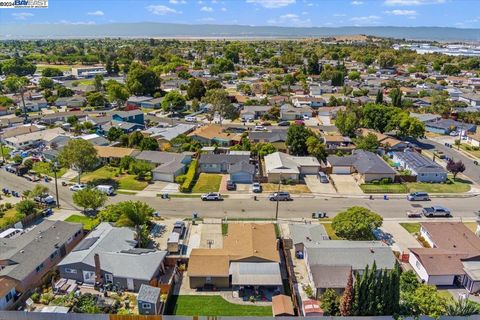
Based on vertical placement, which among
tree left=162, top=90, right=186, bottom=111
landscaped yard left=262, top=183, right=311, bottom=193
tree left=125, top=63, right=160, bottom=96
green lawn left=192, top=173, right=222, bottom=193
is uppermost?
tree left=125, top=63, right=160, bottom=96

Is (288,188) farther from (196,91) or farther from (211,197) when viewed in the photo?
(196,91)

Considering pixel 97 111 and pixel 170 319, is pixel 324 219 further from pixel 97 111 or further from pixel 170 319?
pixel 97 111

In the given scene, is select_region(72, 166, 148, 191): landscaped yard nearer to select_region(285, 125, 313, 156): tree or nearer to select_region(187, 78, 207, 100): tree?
select_region(285, 125, 313, 156): tree

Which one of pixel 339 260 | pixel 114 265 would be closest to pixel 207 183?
pixel 114 265

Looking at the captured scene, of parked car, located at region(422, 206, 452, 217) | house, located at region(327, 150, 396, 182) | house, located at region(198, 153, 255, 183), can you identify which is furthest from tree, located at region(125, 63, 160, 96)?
parked car, located at region(422, 206, 452, 217)

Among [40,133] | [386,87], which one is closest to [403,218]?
[40,133]
